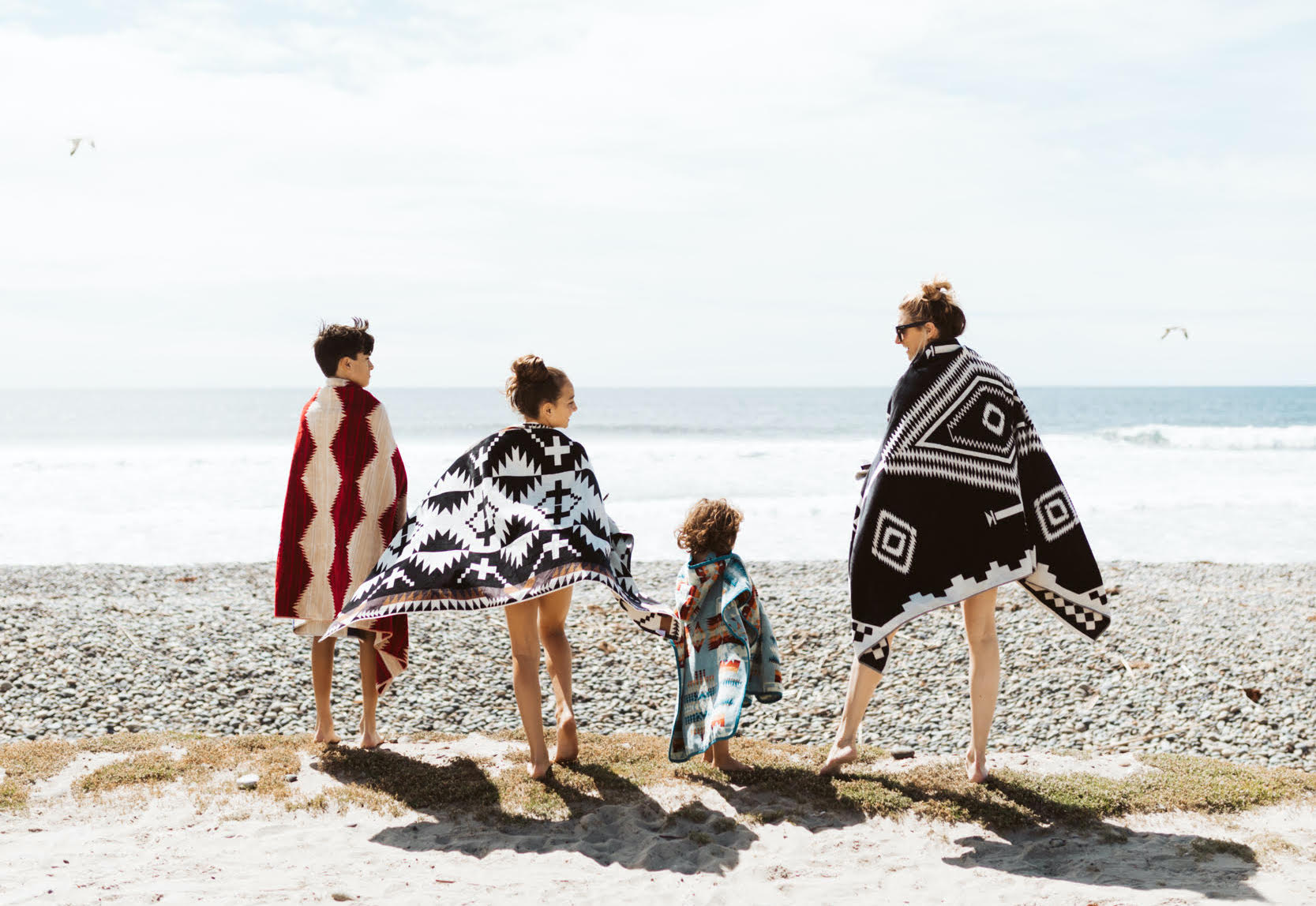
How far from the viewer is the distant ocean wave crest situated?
108 feet

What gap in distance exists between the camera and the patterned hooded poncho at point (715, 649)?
453 centimetres

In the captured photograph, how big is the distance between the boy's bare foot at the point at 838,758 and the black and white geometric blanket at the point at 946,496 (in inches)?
21.6

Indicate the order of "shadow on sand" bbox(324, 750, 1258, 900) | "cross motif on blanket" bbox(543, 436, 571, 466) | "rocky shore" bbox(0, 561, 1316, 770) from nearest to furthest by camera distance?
1. "shadow on sand" bbox(324, 750, 1258, 900)
2. "cross motif on blanket" bbox(543, 436, 571, 466)
3. "rocky shore" bbox(0, 561, 1316, 770)

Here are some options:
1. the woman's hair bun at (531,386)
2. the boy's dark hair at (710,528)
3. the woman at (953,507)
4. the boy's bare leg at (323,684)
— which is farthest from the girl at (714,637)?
the boy's bare leg at (323,684)

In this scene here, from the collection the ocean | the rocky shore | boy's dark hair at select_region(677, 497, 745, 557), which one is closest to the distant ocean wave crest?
the ocean

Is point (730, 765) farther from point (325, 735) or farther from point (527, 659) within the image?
point (325, 735)

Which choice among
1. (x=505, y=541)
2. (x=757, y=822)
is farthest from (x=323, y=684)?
(x=757, y=822)

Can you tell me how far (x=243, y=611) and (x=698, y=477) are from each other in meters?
16.7

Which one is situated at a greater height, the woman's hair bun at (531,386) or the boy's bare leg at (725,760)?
the woman's hair bun at (531,386)

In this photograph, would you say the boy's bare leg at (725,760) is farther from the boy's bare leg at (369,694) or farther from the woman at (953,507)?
the boy's bare leg at (369,694)

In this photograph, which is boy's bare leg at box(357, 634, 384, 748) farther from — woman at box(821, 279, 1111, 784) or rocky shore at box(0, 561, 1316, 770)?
woman at box(821, 279, 1111, 784)

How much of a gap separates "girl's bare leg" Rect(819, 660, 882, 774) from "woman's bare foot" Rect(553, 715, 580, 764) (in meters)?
1.20

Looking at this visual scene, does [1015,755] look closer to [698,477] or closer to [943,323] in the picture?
[943,323]

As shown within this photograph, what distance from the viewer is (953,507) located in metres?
4.31
